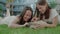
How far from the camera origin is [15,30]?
1.29m

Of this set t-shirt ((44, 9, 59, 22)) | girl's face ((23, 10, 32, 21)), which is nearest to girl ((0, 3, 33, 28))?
girl's face ((23, 10, 32, 21))

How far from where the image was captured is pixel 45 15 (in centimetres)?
130

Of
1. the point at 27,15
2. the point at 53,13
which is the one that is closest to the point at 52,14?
the point at 53,13

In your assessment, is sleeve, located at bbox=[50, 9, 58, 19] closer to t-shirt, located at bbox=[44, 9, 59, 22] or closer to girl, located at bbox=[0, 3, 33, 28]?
t-shirt, located at bbox=[44, 9, 59, 22]

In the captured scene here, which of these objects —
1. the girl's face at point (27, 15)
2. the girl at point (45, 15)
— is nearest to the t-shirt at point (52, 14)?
the girl at point (45, 15)

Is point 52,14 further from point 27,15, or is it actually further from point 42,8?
point 27,15

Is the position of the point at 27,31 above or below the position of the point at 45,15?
below

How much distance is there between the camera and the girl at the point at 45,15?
1.29 metres

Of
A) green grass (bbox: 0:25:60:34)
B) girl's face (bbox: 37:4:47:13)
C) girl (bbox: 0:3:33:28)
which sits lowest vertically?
green grass (bbox: 0:25:60:34)

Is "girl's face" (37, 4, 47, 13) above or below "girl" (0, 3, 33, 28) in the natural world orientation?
above

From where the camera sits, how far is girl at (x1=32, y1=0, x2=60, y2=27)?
4.23 ft

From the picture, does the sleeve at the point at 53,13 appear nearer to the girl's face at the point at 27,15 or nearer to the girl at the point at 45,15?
the girl at the point at 45,15

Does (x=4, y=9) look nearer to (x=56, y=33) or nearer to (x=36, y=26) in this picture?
(x=36, y=26)

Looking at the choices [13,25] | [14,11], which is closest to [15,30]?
[13,25]
